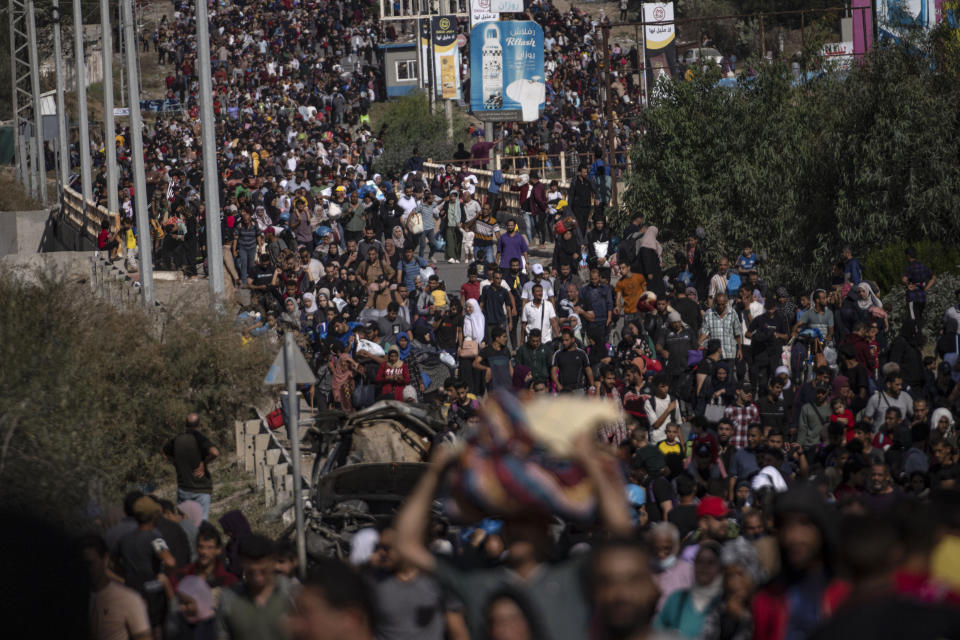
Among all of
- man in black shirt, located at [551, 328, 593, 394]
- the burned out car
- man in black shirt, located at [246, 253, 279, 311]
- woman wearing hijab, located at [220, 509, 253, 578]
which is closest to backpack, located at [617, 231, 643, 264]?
man in black shirt, located at [551, 328, 593, 394]

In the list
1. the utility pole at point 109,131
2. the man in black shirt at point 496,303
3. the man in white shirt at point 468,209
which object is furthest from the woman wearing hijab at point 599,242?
the utility pole at point 109,131

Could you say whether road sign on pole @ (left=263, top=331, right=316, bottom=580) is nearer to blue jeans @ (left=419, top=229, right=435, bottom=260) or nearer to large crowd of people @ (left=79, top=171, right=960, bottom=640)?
large crowd of people @ (left=79, top=171, right=960, bottom=640)

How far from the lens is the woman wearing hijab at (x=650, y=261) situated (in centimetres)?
2100

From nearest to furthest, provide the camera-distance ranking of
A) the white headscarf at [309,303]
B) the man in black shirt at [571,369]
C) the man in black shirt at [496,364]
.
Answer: the man in black shirt at [571,369], the man in black shirt at [496,364], the white headscarf at [309,303]

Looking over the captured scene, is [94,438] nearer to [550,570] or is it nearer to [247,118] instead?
[550,570]

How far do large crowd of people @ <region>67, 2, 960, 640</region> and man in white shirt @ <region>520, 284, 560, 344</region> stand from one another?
0.10ft

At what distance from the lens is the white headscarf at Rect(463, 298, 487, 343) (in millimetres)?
19828

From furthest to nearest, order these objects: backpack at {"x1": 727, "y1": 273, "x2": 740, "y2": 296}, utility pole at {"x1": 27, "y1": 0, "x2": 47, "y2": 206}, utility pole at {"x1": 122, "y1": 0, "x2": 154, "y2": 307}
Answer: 1. utility pole at {"x1": 27, "y1": 0, "x2": 47, "y2": 206}
2. utility pole at {"x1": 122, "y1": 0, "x2": 154, "y2": 307}
3. backpack at {"x1": 727, "y1": 273, "x2": 740, "y2": 296}

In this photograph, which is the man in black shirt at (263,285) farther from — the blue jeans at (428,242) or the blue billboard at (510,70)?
the blue billboard at (510,70)

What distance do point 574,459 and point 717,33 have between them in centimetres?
7835

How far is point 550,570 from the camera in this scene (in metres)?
4.44

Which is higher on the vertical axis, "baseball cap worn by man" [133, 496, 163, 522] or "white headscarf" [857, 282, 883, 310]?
"white headscarf" [857, 282, 883, 310]

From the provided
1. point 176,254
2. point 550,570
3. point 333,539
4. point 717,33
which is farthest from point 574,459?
point 717,33

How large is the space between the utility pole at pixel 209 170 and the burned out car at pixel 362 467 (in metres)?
8.54
